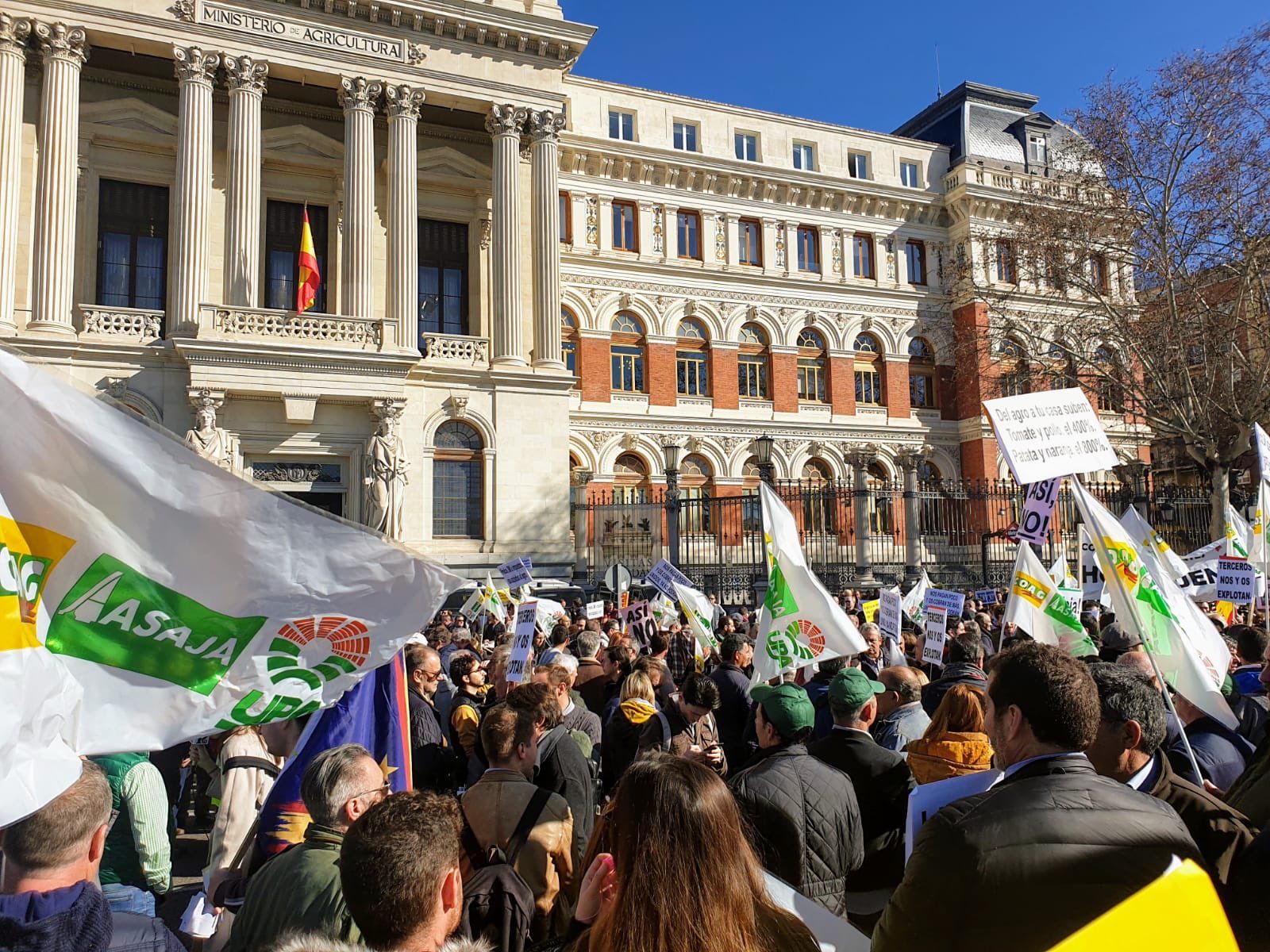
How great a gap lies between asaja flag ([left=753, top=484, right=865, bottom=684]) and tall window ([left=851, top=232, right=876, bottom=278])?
3114 centimetres

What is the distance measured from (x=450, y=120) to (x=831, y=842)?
86.3 ft

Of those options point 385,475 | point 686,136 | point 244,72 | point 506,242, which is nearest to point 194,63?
point 244,72

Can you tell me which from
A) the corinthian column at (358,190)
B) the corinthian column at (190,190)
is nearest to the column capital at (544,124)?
the corinthian column at (358,190)

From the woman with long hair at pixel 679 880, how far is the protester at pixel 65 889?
1214 mm

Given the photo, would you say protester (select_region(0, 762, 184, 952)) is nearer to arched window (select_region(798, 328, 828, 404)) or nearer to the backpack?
the backpack

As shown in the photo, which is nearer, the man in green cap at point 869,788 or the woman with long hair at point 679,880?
the woman with long hair at point 679,880

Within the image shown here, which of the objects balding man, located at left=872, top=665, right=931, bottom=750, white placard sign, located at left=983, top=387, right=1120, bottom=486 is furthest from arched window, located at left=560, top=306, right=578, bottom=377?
balding man, located at left=872, top=665, right=931, bottom=750

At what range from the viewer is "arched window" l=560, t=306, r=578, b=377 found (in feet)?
105

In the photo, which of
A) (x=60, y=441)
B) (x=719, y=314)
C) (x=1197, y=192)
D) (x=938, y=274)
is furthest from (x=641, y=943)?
(x=938, y=274)

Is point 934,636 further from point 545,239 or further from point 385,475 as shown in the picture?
point 545,239

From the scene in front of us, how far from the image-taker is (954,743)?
13.5 ft

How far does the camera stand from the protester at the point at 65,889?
2387mm

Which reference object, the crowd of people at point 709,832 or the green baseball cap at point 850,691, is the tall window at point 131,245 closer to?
the crowd of people at point 709,832

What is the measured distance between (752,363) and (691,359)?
2.50m
